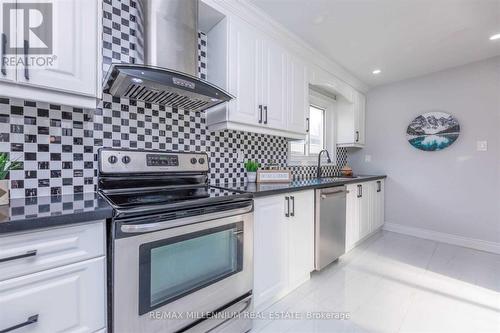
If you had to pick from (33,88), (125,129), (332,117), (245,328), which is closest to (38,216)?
(33,88)

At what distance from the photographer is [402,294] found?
6.33 ft

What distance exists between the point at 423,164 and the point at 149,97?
3.76 meters

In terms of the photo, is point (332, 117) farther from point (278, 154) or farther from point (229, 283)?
point (229, 283)

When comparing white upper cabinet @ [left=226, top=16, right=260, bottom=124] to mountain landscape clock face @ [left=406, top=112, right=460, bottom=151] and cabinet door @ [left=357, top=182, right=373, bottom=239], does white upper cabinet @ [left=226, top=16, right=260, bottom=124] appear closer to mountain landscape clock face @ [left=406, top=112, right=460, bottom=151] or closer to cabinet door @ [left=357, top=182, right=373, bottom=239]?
cabinet door @ [left=357, top=182, right=373, bottom=239]

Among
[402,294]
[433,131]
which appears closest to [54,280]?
[402,294]

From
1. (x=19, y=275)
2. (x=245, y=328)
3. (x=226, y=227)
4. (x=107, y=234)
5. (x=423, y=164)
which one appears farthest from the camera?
(x=423, y=164)

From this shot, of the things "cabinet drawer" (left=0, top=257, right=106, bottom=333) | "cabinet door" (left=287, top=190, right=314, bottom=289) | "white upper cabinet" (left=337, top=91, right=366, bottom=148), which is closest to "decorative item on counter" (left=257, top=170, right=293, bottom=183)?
"cabinet door" (left=287, top=190, right=314, bottom=289)

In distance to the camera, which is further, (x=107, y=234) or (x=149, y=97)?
(x=149, y=97)

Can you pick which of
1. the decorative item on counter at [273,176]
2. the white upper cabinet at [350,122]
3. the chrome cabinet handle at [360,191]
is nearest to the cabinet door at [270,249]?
the decorative item on counter at [273,176]

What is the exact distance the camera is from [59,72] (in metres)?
1.07

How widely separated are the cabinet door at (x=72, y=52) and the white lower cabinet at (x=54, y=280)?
68 centimetres

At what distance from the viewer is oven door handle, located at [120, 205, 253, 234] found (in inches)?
38.4

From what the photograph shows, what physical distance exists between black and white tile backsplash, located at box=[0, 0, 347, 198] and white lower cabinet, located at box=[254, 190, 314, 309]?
0.62m

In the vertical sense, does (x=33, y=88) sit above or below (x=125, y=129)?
above
